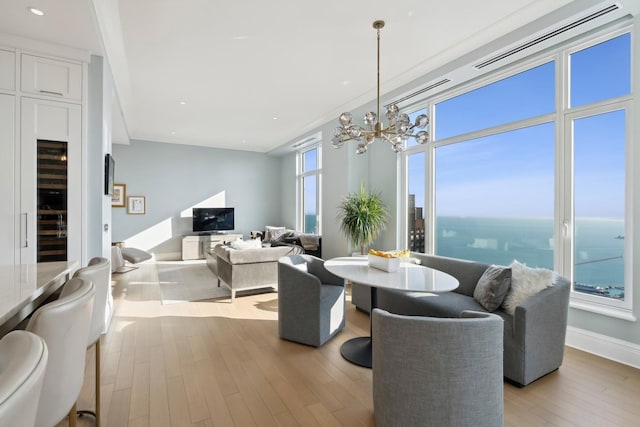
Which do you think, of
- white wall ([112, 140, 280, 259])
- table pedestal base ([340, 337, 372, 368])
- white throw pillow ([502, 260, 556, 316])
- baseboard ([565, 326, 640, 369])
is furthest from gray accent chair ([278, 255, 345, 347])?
white wall ([112, 140, 280, 259])

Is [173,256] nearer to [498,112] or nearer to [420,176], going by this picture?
[420,176]

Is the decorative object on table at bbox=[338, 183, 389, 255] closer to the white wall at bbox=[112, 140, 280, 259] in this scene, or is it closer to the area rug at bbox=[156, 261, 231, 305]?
the area rug at bbox=[156, 261, 231, 305]

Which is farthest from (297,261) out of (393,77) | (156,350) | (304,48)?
(393,77)

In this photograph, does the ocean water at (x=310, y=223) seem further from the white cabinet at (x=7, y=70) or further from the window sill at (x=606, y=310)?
the white cabinet at (x=7, y=70)

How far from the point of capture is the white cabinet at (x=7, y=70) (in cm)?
281

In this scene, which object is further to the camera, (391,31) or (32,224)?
(391,31)

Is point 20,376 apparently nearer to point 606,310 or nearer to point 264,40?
point 264,40

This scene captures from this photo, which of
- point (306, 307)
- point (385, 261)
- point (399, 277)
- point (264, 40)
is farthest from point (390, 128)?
point (306, 307)

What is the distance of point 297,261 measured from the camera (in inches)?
135

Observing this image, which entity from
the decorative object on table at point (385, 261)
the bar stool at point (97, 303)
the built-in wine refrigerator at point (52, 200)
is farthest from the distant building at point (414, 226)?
the built-in wine refrigerator at point (52, 200)

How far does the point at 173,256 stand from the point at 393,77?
682cm

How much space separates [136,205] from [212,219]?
182cm

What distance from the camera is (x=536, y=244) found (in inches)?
139

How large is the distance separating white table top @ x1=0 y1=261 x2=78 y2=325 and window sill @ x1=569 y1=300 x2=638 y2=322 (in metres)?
3.99
